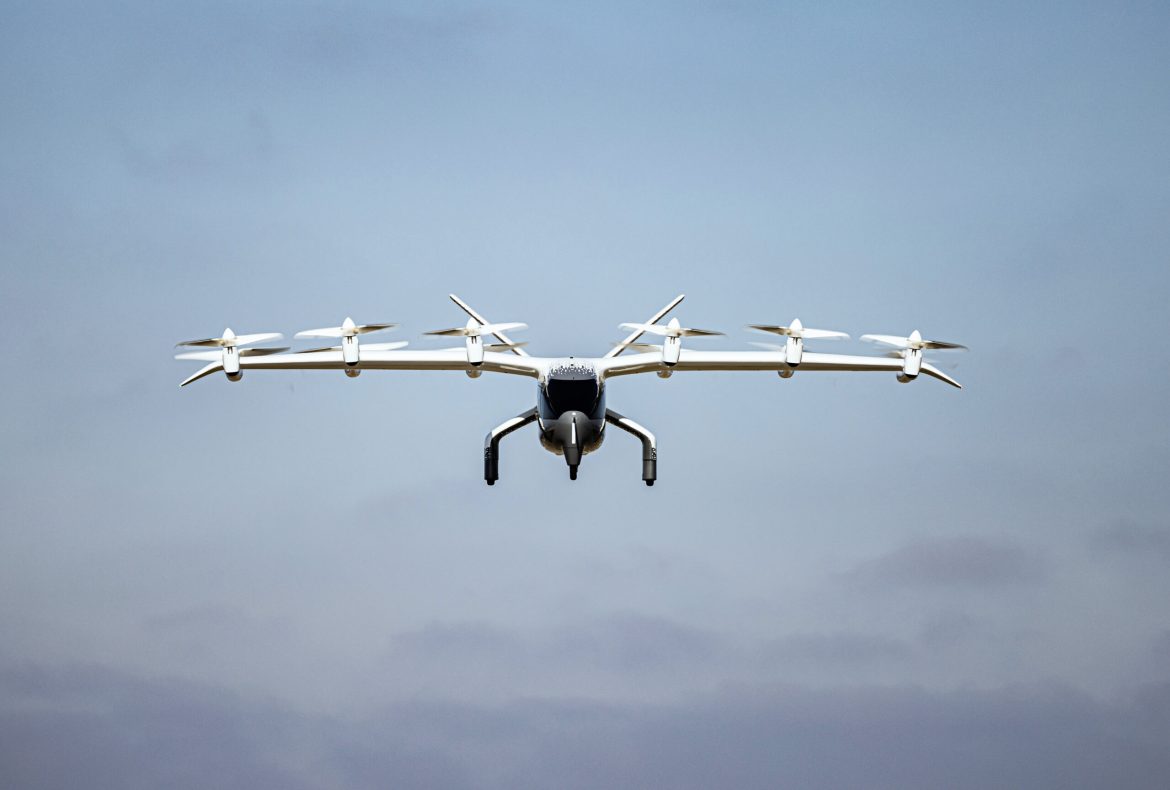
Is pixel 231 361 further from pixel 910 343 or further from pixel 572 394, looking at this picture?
pixel 910 343

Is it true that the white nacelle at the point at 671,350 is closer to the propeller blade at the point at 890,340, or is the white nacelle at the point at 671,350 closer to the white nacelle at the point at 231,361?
the propeller blade at the point at 890,340

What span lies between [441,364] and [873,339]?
23.5 meters

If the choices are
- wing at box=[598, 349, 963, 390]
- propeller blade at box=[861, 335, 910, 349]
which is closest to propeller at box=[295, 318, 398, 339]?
wing at box=[598, 349, 963, 390]

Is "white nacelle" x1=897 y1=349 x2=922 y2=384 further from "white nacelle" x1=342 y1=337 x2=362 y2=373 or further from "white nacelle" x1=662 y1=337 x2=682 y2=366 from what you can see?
"white nacelle" x1=342 y1=337 x2=362 y2=373

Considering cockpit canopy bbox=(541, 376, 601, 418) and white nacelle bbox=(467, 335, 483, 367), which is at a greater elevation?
white nacelle bbox=(467, 335, 483, 367)

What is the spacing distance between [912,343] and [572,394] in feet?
61.5

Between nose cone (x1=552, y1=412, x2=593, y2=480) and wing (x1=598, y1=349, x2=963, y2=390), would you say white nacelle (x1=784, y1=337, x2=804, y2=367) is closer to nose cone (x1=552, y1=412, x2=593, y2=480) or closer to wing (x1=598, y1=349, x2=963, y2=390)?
wing (x1=598, y1=349, x2=963, y2=390)

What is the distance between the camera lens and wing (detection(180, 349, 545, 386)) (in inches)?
3666

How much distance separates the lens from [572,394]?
9112 centimetres

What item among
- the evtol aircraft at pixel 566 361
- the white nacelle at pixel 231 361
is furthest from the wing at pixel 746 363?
the white nacelle at pixel 231 361

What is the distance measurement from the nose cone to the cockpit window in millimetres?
379

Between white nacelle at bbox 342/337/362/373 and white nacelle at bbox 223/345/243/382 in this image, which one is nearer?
white nacelle at bbox 342/337/362/373

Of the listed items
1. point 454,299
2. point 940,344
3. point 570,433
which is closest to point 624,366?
point 570,433

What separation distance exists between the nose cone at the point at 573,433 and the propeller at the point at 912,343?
15.5 meters
